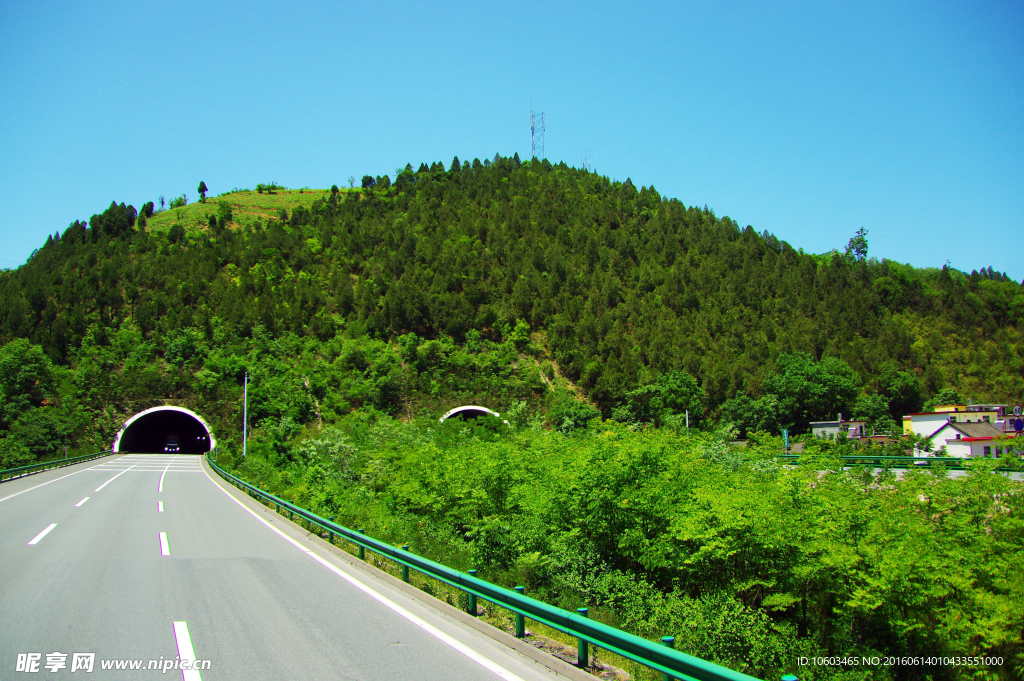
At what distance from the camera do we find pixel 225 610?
7.25m

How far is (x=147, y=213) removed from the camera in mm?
118875

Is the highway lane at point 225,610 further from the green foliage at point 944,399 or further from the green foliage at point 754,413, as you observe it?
the green foliage at point 944,399

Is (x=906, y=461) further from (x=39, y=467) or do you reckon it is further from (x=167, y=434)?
(x=167, y=434)

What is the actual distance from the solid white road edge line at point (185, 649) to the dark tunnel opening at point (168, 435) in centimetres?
6326

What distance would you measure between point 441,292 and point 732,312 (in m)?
48.4

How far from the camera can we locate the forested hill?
74.1 m

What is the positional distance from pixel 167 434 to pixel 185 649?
7657cm

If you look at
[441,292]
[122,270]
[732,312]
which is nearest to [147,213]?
[122,270]

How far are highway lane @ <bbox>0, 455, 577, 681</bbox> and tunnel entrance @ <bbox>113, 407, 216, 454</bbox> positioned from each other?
2025 inches

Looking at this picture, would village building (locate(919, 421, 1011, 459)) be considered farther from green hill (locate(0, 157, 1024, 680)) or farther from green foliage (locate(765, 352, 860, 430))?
green foliage (locate(765, 352, 860, 430))

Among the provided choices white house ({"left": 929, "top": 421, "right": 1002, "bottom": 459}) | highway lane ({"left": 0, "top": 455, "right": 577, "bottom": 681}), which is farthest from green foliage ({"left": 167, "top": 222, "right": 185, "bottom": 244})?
white house ({"left": 929, "top": 421, "right": 1002, "bottom": 459})

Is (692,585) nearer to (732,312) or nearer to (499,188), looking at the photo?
(732,312)

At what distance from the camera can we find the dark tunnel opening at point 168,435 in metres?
64.3

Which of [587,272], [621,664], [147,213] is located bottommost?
[621,664]
